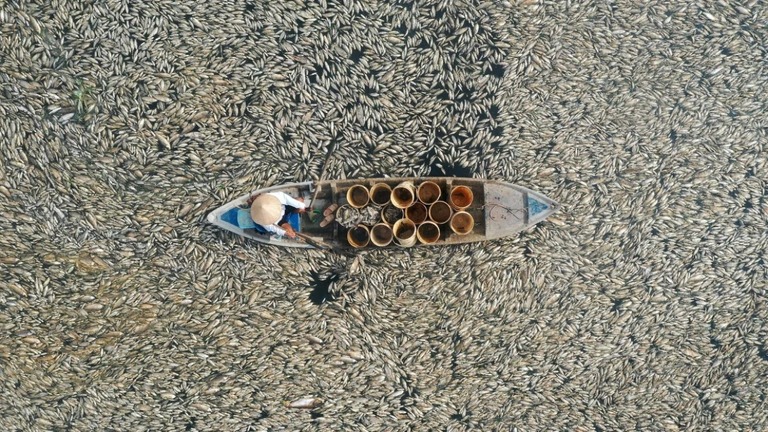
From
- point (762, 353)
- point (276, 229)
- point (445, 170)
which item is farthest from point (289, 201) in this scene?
point (762, 353)

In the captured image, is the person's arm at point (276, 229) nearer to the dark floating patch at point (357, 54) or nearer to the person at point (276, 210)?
the person at point (276, 210)

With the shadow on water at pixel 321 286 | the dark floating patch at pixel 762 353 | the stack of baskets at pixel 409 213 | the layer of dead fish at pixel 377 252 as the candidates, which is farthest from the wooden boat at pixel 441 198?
the dark floating patch at pixel 762 353

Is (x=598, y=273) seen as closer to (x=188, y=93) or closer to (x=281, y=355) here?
(x=281, y=355)

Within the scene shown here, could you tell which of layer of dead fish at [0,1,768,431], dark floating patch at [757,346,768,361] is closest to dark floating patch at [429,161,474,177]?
layer of dead fish at [0,1,768,431]

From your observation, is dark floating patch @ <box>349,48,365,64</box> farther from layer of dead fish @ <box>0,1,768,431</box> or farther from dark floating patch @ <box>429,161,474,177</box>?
dark floating patch @ <box>429,161,474,177</box>

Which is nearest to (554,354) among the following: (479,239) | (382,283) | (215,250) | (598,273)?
(598,273)
